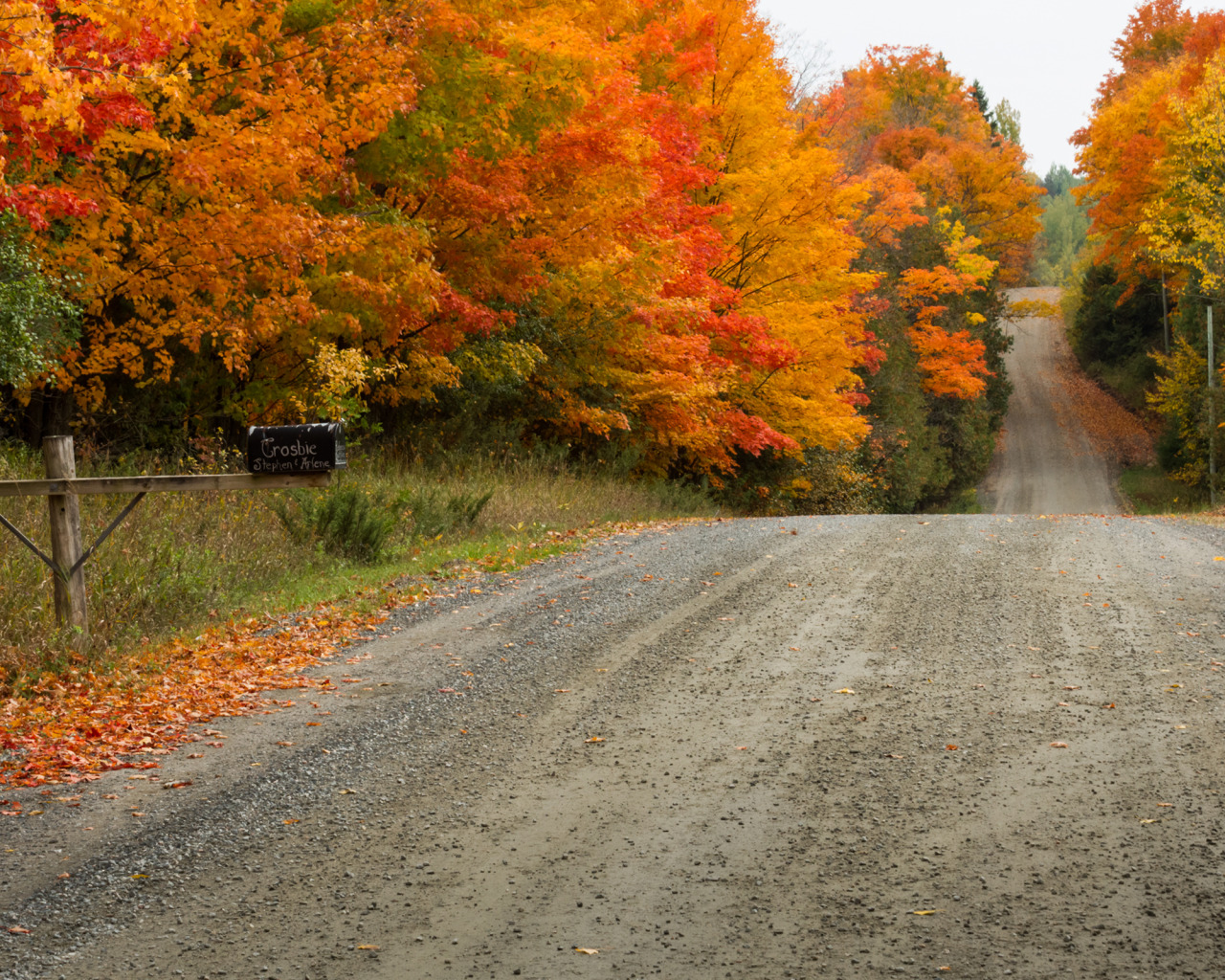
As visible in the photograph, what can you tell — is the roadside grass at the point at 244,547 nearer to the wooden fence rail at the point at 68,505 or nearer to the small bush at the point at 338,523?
the small bush at the point at 338,523

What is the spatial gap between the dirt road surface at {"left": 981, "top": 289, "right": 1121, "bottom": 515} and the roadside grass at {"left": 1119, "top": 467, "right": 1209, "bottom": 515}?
65cm

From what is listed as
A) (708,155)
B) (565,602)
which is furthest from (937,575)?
(708,155)

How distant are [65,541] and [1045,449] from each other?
46.2 meters

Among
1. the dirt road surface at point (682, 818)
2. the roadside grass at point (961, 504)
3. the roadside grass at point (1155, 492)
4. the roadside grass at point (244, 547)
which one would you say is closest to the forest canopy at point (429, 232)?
the roadside grass at point (244, 547)

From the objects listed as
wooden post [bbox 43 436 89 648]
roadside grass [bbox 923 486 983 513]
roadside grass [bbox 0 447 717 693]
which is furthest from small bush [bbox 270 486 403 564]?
roadside grass [bbox 923 486 983 513]

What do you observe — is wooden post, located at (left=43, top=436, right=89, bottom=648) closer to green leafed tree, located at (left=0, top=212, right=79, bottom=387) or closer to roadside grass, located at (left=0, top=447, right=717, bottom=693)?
roadside grass, located at (left=0, top=447, right=717, bottom=693)

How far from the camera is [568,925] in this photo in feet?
12.1

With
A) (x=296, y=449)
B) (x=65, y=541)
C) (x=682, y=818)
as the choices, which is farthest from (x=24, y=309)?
(x=682, y=818)

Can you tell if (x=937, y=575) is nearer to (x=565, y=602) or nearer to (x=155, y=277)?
(x=565, y=602)

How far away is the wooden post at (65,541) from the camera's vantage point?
7309 millimetres

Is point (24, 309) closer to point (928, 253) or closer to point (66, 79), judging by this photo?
point (66, 79)

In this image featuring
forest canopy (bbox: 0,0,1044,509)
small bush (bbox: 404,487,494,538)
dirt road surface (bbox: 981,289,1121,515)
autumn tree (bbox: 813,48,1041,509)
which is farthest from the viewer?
dirt road surface (bbox: 981,289,1121,515)

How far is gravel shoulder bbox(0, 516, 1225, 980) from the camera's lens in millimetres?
3547

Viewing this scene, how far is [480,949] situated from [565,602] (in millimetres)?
5846
